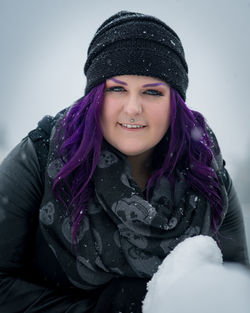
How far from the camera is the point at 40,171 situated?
1.21 metres

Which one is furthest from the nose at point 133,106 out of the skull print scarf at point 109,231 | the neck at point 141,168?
the neck at point 141,168

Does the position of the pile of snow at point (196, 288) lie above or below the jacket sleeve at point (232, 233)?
above

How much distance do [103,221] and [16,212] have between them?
1.01ft

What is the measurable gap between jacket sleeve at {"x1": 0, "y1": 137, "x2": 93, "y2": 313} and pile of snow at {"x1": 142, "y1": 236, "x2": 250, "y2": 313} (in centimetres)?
53

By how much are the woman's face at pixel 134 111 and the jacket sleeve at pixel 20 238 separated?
1.04 ft

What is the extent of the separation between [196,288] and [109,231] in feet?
2.04

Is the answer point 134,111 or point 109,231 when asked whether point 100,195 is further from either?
point 134,111

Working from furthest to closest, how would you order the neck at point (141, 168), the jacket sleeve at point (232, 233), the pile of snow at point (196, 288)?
the jacket sleeve at point (232, 233) < the neck at point (141, 168) < the pile of snow at point (196, 288)

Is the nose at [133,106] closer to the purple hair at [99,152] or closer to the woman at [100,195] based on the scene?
the woman at [100,195]

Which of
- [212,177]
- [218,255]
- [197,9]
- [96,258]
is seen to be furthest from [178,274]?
[197,9]

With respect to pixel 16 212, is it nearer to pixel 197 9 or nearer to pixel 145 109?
pixel 145 109

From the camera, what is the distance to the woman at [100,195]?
115cm

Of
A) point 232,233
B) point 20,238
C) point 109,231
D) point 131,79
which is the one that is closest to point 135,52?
point 131,79

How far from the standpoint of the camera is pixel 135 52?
120 cm
